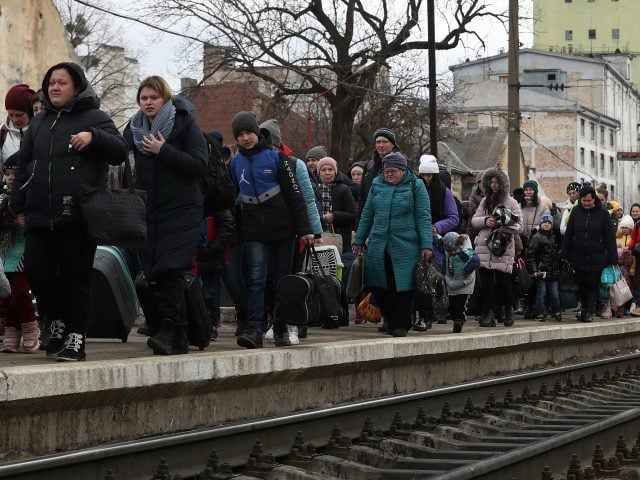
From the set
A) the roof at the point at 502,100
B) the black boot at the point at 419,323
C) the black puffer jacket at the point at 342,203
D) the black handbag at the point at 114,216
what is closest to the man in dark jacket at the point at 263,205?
the black handbag at the point at 114,216

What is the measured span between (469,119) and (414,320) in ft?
232

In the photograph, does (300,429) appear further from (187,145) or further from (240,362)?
(187,145)

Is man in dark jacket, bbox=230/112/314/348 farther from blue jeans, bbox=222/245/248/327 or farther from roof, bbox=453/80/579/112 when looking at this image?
roof, bbox=453/80/579/112

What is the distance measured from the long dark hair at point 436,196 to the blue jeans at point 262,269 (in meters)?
4.07

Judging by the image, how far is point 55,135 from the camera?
7.93 m

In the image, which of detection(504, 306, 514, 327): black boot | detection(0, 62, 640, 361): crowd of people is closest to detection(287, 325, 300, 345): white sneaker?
detection(0, 62, 640, 361): crowd of people

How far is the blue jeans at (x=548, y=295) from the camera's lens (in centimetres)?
1795

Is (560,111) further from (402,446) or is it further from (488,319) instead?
(402,446)

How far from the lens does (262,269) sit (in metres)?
10.1

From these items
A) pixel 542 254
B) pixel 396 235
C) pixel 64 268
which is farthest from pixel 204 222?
pixel 542 254

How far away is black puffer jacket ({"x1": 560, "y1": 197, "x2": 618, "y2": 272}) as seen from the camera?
17438 mm

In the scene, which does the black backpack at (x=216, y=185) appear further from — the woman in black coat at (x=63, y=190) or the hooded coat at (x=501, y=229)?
the hooded coat at (x=501, y=229)

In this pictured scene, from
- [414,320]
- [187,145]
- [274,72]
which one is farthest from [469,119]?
[187,145]

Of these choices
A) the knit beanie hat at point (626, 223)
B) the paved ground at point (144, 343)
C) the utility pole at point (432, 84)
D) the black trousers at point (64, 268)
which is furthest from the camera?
the utility pole at point (432, 84)
